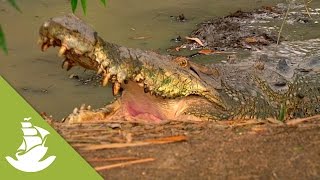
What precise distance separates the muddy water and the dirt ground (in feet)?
9.16

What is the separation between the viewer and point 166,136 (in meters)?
2.80

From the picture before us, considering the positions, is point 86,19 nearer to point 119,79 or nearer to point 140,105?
point 140,105

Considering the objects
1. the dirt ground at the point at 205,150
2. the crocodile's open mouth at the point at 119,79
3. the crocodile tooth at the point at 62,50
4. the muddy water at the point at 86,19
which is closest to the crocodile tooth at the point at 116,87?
the crocodile's open mouth at the point at 119,79

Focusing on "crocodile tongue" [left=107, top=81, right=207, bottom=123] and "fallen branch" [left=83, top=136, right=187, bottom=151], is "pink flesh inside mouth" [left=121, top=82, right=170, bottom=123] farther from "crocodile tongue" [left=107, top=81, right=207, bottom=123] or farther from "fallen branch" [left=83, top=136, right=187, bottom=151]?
"fallen branch" [left=83, top=136, right=187, bottom=151]

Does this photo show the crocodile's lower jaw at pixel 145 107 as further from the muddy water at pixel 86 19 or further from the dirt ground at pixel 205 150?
the muddy water at pixel 86 19

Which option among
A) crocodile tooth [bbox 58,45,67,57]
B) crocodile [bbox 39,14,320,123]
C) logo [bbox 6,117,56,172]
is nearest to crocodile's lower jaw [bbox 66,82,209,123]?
crocodile [bbox 39,14,320,123]

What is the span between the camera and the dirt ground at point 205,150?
2.45m

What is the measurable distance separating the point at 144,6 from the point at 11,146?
647cm

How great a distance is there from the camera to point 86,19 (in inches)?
321

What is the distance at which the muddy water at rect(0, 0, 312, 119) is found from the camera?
19.5ft

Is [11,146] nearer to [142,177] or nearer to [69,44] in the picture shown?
[142,177]

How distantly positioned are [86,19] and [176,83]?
417 centimetres

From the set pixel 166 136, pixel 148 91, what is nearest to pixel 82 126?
pixel 166 136

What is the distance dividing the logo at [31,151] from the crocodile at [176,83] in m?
1.21
